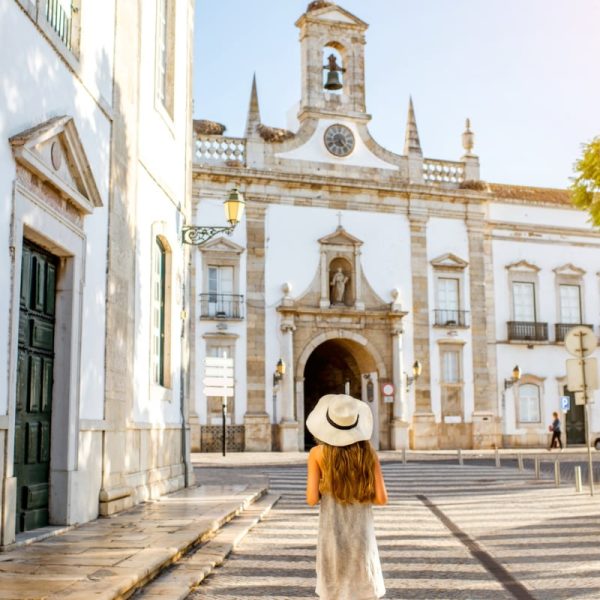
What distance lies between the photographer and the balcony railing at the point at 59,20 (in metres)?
9.07

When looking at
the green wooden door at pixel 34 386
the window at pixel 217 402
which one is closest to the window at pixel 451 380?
the window at pixel 217 402

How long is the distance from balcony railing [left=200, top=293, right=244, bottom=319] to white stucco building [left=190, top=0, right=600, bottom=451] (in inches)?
1.8

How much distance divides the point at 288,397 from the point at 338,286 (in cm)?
426

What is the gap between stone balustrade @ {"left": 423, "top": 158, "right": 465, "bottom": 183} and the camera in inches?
1345

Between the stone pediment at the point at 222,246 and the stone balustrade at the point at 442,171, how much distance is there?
791cm

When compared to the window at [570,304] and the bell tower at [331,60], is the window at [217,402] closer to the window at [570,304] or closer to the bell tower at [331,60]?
the bell tower at [331,60]

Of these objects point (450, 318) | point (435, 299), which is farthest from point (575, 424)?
point (435, 299)

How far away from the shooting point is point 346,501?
509cm

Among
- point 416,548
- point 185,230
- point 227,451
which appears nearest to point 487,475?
point 185,230

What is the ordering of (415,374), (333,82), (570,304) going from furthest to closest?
(570,304) < (415,374) < (333,82)

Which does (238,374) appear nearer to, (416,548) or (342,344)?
(342,344)

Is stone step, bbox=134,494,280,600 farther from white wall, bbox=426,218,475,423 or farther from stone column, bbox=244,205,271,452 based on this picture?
white wall, bbox=426,218,475,423

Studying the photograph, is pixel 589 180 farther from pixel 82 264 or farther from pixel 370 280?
pixel 370 280

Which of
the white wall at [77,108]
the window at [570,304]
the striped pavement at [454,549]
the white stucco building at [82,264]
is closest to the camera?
the striped pavement at [454,549]
